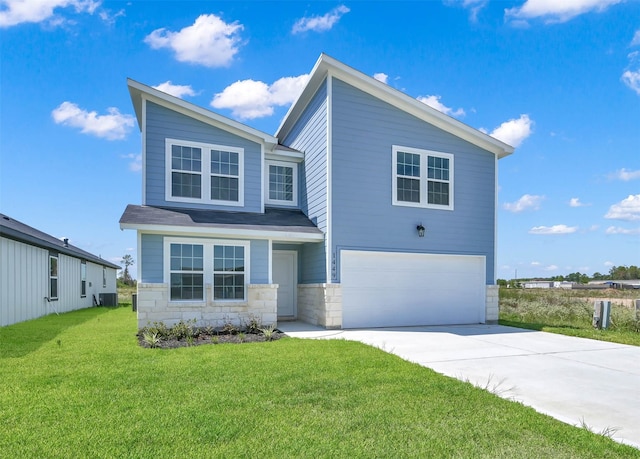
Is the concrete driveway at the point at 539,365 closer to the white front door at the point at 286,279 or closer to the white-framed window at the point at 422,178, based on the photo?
the white front door at the point at 286,279

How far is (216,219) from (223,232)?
63cm

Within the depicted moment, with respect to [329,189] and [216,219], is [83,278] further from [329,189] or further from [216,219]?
[329,189]

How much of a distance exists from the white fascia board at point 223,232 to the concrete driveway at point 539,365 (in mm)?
2400

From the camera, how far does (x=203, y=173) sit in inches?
422

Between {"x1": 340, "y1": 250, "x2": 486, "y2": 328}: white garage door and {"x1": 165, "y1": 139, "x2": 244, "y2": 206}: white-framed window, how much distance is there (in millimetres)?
3685

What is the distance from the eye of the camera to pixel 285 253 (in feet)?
40.2

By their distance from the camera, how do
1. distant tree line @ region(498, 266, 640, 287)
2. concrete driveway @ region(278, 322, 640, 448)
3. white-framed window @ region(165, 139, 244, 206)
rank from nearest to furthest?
concrete driveway @ region(278, 322, 640, 448) → white-framed window @ region(165, 139, 244, 206) → distant tree line @ region(498, 266, 640, 287)

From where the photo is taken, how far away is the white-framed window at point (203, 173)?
10.5 meters

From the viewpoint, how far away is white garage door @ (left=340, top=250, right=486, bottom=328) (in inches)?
420

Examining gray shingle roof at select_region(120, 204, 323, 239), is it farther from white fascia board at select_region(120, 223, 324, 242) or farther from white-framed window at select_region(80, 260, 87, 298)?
white-framed window at select_region(80, 260, 87, 298)

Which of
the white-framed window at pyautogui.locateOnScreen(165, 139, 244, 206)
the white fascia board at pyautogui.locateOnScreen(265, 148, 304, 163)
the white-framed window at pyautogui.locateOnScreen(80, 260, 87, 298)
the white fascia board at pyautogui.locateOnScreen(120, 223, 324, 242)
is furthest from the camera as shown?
the white-framed window at pyautogui.locateOnScreen(80, 260, 87, 298)

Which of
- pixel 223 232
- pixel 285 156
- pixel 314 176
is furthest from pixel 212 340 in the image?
pixel 285 156

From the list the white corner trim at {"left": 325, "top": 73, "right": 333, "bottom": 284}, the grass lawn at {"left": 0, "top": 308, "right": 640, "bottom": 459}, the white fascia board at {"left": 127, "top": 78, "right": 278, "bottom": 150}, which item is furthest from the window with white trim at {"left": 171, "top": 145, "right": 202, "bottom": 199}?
the grass lawn at {"left": 0, "top": 308, "right": 640, "bottom": 459}

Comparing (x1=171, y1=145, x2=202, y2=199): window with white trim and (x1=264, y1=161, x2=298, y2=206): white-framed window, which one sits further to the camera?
(x1=264, y1=161, x2=298, y2=206): white-framed window
